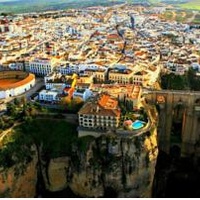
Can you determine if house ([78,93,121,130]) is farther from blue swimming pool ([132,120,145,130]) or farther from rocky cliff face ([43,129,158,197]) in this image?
blue swimming pool ([132,120,145,130])

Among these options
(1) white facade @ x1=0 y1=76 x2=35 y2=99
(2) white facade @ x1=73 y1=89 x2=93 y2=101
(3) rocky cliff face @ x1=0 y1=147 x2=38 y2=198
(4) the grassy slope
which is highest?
(2) white facade @ x1=73 y1=89 x2=93 y2=101

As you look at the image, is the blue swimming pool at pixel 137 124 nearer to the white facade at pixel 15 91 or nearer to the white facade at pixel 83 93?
the white facade at pixel 83 93

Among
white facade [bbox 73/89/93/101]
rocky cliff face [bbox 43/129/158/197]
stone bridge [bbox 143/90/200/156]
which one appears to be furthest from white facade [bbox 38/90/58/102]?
stone bridge [bbox 143/90/200/156]

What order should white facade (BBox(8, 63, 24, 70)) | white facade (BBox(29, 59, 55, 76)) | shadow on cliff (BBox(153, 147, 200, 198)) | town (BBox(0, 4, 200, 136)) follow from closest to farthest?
town (BBox(0, 4, 200, 136)), shadow on cliff (BBox(153, 147, 200, 198)), white facade (BBox(29, 59, 55, 76)), white facade (BBox(8, 63, 24, 70))

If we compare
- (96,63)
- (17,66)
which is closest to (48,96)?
(96,63)

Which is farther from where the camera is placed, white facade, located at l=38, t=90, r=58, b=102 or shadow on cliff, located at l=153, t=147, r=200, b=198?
white facade, located at l=38, t=90, r=58, b=102

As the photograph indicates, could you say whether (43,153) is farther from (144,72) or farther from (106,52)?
(106,52)
